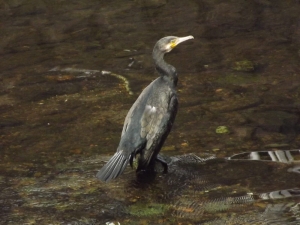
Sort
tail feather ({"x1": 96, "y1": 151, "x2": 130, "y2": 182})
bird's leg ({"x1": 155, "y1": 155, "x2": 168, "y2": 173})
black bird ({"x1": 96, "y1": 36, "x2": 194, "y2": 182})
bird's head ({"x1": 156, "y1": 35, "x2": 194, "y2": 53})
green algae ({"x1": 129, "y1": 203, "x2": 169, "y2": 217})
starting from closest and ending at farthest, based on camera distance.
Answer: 1. green algae ({"x1": 129, "y1": 203, "x2": 169, "y2": 217})
2. tail feather ({"x1": 96, "y1": 151, "x2": 130, "y2": 182})
3. black bird ({"x1": 96, "y1": 36, "x2": 194, "y2": 182})
4. bird's leg ({"x1": 155, "y1": 155, "x2": 168, "y2": 173})
5. bird's head ({"x1": 156, "y1": 35, "x2": 194, "y2": 53})

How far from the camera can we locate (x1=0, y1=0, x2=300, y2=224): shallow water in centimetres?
589

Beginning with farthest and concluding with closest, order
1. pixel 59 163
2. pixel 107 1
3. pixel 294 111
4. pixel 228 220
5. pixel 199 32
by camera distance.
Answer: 1. pixel 107 1
2. pixel 199 32
3. pixel 294 111
4. pixel 59 163
5. pixel 228 220

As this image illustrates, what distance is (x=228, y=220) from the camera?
17.9ft

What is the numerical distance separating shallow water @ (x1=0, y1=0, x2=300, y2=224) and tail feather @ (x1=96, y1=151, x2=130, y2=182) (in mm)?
213

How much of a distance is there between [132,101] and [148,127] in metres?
1.91

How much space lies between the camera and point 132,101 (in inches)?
319

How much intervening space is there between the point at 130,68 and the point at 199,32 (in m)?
1.62

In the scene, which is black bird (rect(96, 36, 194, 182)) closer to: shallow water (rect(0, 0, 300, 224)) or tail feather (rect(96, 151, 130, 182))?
tail feather (rect(96, 151, 130, 182))

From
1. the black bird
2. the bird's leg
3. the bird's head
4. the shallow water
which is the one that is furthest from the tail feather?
the bird's head

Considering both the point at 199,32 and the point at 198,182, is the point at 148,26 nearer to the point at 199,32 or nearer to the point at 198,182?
the point at 199,32

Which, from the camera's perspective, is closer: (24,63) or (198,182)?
(198,182)

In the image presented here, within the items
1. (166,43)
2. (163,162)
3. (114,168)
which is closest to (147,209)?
(114,168)

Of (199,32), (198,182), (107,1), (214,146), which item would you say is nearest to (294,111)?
(214,146)

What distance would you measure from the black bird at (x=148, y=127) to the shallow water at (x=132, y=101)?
0.25 metres
